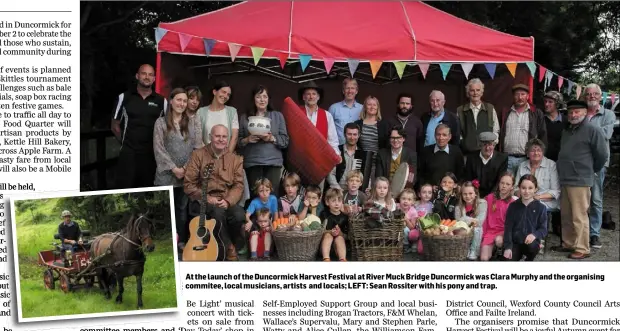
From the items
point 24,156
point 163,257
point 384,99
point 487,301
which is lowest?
point 487,301

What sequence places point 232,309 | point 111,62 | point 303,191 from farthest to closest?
1. point 111,62
2. point 303,191
3. point 232,309

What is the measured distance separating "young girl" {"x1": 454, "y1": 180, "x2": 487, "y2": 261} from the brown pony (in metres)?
2.07

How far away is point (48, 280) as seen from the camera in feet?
9.82

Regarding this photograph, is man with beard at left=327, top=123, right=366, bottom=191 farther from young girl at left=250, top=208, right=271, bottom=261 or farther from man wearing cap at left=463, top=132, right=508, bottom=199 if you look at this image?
man wearing cap at left=463, top=132, right=508, bottom=199

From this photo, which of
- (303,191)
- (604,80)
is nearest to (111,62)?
(303,191)

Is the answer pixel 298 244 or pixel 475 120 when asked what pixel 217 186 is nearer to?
pixel 298 244

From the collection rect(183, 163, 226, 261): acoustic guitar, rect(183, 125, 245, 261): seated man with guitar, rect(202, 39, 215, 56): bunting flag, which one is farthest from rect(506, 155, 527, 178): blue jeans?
rect(202, 39, 215, 56): bunting flag

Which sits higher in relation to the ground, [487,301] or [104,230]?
[104,230]

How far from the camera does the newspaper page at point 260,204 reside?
3029mm

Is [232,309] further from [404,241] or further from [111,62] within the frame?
[111,62]

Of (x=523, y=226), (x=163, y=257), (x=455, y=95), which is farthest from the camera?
(x=455, y=95)

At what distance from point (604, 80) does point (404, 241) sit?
460 cm

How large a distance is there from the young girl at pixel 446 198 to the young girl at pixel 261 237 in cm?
108

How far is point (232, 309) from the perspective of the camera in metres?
3.33
